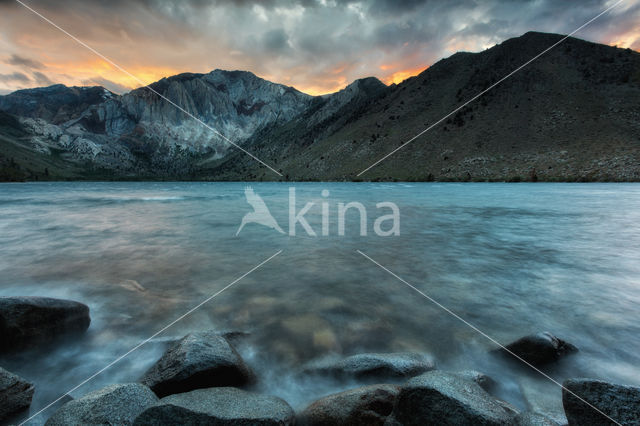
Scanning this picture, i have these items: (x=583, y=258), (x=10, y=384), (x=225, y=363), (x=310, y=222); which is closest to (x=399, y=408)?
(x=225, y=363)

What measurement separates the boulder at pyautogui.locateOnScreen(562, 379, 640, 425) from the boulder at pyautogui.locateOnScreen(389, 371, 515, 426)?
0.67 m

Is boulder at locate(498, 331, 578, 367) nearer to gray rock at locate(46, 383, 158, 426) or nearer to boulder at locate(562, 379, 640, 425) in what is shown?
boulder at locate(562, 379, 640, 425)

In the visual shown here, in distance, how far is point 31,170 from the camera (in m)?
176

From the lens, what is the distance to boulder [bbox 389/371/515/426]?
303cm

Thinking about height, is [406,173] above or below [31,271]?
above

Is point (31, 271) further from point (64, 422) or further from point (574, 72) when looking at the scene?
point (574, 72)

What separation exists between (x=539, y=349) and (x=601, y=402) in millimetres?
2342

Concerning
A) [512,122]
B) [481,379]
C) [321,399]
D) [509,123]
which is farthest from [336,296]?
[512,122]

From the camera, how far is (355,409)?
353cm

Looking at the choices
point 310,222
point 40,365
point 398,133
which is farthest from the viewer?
point 398,133

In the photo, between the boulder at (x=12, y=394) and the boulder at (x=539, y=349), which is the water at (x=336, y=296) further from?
the boulder at (x=12, y=394)

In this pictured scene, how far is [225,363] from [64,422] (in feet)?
5.91

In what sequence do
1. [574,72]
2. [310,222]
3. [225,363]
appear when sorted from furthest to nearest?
1. [574,72]
2. [310,222]
3. [225,363]

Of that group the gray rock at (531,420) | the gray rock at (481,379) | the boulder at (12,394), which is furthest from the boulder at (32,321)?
the gray rock at (531,420)
